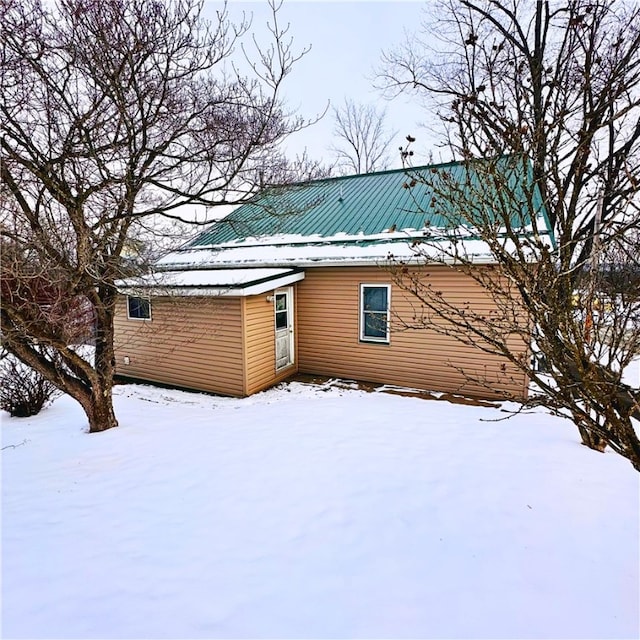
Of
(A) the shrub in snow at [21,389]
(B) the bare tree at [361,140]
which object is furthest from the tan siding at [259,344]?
(B) the bare tree at [361,140]

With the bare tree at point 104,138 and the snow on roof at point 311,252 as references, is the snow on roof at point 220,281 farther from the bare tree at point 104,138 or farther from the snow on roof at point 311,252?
the bare tree at point 104,138

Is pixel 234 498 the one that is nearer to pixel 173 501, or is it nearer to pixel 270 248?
pixel 173 501

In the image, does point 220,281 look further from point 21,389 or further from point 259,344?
point 21,389

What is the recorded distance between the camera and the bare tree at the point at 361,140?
2383 cm

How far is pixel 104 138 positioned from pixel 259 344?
4381mm

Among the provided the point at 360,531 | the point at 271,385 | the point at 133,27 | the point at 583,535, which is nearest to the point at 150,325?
the point at 271,385

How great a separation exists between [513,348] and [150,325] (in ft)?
24.8

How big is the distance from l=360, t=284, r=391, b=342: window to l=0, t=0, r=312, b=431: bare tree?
328 centimetres

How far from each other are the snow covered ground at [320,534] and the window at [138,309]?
4.00 meters

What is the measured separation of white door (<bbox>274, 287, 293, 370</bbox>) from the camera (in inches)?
337

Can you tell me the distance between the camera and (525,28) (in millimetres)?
8859

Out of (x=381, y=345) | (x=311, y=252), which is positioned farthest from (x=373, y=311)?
(x=311, y=252)

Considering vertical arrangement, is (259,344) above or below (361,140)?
below

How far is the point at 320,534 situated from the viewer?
3.14 meters
